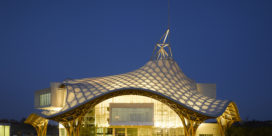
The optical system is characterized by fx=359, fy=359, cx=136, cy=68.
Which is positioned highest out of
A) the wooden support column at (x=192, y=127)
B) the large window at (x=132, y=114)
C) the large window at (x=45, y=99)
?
the large window at (x=45, y=99)

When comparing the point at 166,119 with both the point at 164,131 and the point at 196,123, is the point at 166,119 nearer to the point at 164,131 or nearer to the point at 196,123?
the point at 164,131

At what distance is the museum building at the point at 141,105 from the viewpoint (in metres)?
43.7

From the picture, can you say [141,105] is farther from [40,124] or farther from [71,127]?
[40,124]

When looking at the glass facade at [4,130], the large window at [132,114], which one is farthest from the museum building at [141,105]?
the glass facade at [4,130]

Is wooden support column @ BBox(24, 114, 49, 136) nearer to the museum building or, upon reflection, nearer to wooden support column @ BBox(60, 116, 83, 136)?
the museum building

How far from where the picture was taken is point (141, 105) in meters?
49.0

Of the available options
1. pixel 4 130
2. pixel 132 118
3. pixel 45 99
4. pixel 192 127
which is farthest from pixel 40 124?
pixel 192 127

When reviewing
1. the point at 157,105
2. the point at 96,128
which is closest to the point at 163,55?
the point at 157,105

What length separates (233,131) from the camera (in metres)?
31.4

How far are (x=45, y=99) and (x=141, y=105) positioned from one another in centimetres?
1374

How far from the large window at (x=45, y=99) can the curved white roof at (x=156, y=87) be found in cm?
474

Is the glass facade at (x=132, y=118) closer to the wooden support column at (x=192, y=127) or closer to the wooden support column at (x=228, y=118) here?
the wooden support column at (x=228, y=118)

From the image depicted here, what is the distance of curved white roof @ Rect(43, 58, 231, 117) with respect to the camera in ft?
136

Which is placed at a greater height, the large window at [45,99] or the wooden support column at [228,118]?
the large window at [45,99]
